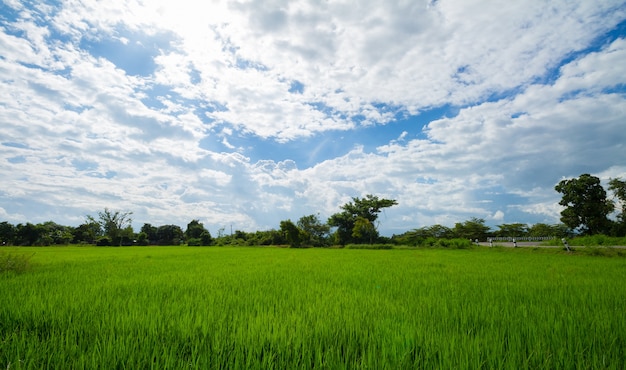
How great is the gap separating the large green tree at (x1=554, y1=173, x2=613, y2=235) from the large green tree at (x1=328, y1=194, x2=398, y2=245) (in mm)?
19692

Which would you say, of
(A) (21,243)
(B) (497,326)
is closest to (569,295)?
(B) (497,326)

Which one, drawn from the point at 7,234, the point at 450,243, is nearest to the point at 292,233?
the point at 450,243

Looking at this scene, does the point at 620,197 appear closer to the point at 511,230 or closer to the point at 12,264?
the point at 511,230

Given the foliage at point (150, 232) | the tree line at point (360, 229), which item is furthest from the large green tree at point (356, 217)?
the foliage at point (150, 232)

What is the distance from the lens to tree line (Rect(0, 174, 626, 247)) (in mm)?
27391

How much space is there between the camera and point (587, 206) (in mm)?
27141

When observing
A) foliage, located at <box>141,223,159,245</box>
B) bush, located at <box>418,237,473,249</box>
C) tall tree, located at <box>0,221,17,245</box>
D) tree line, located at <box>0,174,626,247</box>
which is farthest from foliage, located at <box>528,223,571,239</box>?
tall tree, located at <box>0,221,17,245</box>

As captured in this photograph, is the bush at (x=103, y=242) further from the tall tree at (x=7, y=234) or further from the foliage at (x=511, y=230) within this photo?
the foliage at (x=511, y=230)

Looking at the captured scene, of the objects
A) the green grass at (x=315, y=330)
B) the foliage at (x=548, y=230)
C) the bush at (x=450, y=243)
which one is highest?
the foliage at (x=548, y=230)

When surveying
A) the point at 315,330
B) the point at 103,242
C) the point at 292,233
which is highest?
the point at 292,233

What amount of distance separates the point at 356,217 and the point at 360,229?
3.05 meters

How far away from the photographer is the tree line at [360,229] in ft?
89.9

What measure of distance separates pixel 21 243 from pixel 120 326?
2518 inches

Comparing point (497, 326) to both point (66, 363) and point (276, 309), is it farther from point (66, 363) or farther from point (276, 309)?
point (66, 363)
